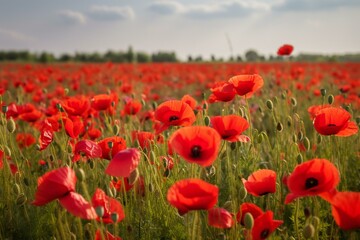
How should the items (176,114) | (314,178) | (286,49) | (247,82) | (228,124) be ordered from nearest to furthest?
(314,178)
(228,124)
(176,114)
(247,82)
(286,49)

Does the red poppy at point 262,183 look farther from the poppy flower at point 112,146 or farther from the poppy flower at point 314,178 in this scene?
the poppy flower at point 112,146

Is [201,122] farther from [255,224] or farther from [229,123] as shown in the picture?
[255,224]

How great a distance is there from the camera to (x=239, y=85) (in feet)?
7.03

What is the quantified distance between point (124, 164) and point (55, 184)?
0.25 m

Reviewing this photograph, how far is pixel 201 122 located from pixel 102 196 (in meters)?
1.12

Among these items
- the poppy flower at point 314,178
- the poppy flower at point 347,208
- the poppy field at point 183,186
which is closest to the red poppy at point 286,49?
the poppy field at point 183,186

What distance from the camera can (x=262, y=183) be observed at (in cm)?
171

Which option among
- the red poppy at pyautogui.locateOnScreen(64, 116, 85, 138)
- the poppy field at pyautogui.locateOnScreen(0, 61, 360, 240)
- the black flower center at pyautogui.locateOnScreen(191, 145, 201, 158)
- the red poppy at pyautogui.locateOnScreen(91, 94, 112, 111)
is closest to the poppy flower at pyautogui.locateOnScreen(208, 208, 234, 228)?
the poppy field at pyautogui.locateOnScreen(0, 61, 360, 240)

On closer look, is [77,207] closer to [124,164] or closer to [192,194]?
[124,164]

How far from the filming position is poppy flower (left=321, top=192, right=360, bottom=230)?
4.27 ft

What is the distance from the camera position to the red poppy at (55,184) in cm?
139

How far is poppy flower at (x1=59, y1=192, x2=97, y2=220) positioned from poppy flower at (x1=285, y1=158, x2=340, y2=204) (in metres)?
0.67

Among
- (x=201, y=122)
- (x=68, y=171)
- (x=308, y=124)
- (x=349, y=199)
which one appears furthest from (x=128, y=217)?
(x=308, y=124)

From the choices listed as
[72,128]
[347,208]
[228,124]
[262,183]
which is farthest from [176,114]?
[347,208]
